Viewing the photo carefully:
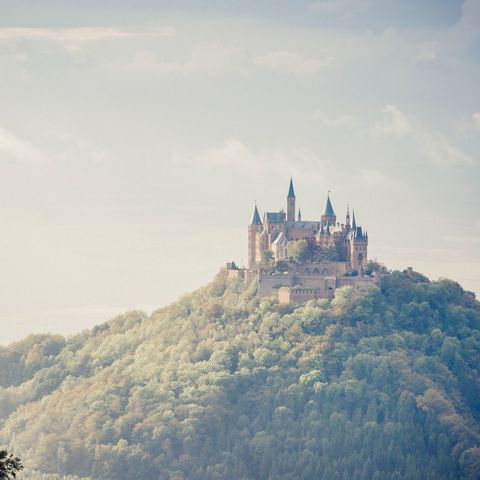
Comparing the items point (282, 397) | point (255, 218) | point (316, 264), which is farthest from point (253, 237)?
point (282, 397)

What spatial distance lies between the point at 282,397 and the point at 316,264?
13.6m

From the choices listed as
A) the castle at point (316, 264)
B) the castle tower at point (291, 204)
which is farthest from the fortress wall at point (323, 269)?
the castle tower at point (291, 204)

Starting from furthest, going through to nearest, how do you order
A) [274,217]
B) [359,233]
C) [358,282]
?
[274,217] → [358,282] → [359,233]

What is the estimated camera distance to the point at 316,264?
6811 inches

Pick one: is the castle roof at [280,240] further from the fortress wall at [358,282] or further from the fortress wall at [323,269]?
the fortress wall at [358,282]

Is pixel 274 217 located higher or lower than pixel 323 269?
higher

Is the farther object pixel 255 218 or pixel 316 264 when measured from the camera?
pixel 255 218

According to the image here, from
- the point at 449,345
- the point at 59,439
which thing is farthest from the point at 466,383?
the point at 59,439

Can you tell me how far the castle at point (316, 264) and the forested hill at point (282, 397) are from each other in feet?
4.86

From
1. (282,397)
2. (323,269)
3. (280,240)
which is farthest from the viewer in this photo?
(280,240)

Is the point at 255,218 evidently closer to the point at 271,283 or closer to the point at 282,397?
the point at 271,283

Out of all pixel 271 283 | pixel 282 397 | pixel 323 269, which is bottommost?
pixel 282 397

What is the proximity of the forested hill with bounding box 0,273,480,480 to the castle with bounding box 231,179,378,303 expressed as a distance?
1483mm

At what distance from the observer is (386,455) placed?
537 ft
